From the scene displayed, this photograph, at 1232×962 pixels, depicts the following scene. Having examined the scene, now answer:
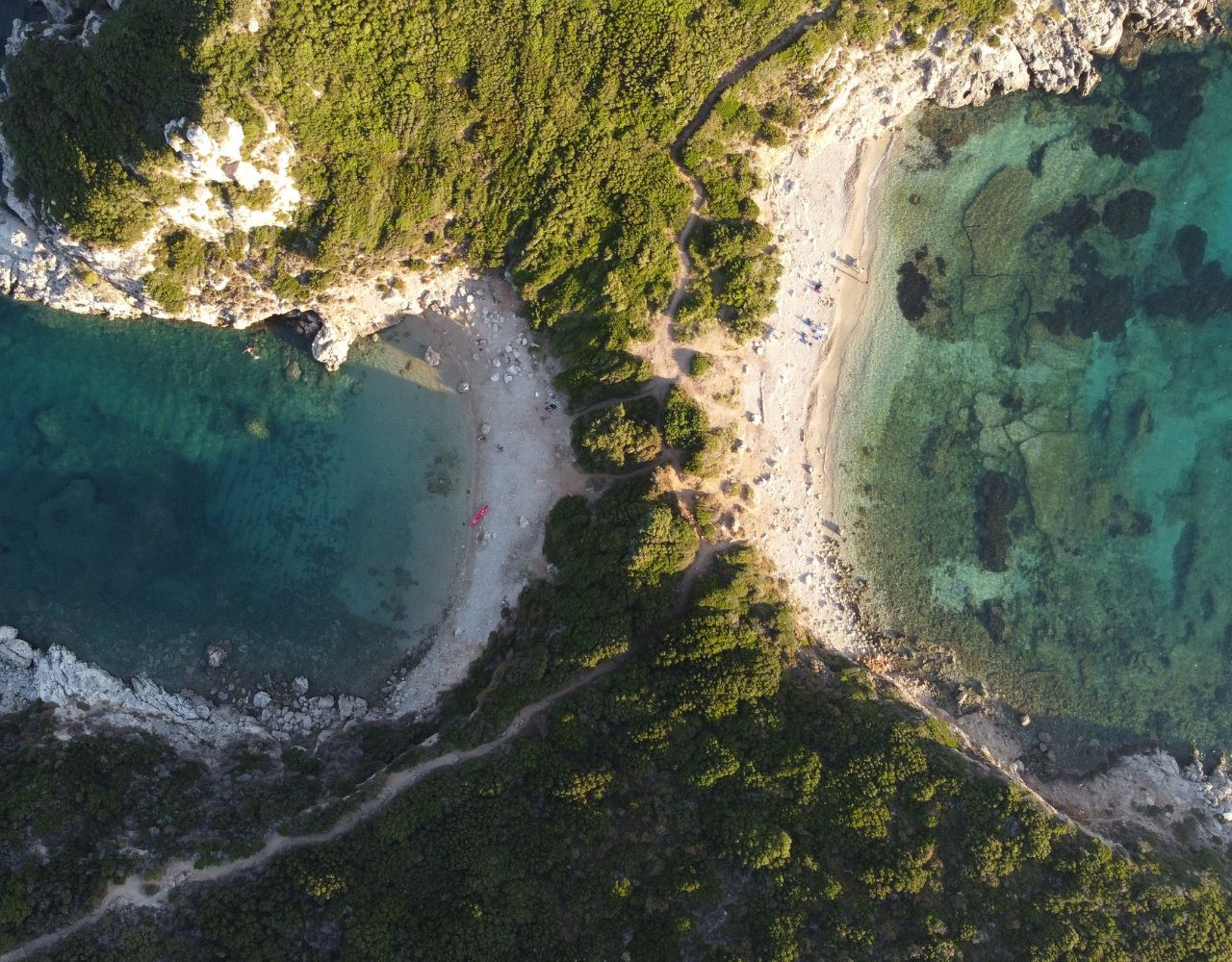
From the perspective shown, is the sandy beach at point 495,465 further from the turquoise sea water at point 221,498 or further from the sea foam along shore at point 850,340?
the sea foam along shore at point 850,340

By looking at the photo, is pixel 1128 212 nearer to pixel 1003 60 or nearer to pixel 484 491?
pixel 1003 60


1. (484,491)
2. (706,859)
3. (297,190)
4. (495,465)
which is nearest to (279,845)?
(484,491)

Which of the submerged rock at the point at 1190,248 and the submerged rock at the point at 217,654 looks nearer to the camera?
the submerged rock at the point at 217,654

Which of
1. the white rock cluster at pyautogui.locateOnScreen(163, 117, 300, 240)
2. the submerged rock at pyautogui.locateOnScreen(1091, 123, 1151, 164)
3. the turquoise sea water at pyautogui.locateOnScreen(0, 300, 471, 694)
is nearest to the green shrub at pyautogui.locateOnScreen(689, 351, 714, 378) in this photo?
the turquoise sea water at pyautogui.locateOnScreen(0, 300, 471, 694)

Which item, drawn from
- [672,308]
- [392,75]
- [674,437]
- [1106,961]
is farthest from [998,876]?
[392,75]

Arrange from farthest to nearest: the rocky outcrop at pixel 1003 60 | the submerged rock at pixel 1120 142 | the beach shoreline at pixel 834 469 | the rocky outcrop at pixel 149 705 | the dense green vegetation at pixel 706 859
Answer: the submerged rock at pixel 1120 142, the beach shoreline at pixel 834 469, the rocky outcrop at pixel 1003 60, the rocky outcrop at pixel 149 705, the dense green vegetation at pixel 706 859

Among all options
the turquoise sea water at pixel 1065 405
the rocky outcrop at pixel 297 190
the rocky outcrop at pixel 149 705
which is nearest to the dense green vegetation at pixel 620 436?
the rocky outcrop at pixel 297 190

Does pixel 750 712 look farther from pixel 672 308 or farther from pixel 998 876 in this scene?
pixel 672 308
